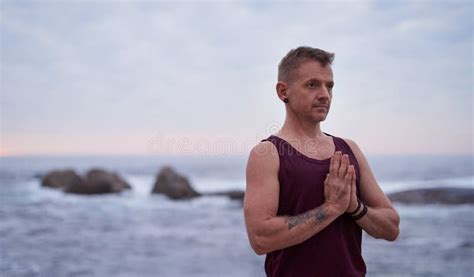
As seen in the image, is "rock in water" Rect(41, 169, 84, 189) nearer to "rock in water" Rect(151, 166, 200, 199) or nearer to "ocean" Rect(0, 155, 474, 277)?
"rock in water" Rect(151, 166, 200, 199)

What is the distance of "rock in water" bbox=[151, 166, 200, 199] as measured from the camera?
2688cm

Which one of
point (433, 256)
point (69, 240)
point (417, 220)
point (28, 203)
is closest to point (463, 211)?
point (417, 220)

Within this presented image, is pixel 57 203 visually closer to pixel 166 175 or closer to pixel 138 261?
pixel 166 175

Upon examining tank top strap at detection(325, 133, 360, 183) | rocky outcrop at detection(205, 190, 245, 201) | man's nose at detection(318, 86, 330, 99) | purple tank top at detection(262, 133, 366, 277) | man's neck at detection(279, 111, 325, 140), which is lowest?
rocky outcrop at detection(205, 190, 245, 201)

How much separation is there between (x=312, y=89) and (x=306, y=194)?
1.83ft

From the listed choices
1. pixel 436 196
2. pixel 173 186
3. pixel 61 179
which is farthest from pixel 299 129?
A: pixel 61 179

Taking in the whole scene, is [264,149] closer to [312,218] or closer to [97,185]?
[312,218]

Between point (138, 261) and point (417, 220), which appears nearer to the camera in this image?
Answer: point (138, 261)

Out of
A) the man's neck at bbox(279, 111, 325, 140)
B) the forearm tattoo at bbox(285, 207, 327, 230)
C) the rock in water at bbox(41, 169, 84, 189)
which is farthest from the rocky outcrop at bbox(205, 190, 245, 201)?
the forearm tattoo at bbox(285, 207, 327, 230)

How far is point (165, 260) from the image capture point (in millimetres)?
11188

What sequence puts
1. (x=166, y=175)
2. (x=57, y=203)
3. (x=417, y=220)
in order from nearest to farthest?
(x=417, y=220) → (x=57, y=203) → (x=166, y=175)

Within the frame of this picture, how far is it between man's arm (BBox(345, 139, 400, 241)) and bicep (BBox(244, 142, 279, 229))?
0.49 metres

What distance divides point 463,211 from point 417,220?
326 centimetres

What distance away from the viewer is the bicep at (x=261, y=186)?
2332 millimetres
